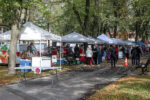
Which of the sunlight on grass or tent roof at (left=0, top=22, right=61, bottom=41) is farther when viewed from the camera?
tent roof at (left=0, top=22, right=61, bottom=41)

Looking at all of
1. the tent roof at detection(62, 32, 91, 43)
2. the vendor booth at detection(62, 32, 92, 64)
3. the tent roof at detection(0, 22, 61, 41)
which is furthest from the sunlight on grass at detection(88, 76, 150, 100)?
the tent roof at detection(62, 32, 91, 43)

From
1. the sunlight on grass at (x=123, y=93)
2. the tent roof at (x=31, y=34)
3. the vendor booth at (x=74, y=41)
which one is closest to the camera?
the sunlight on grass at (x=123, y=93)

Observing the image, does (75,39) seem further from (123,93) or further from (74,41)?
(123,93)

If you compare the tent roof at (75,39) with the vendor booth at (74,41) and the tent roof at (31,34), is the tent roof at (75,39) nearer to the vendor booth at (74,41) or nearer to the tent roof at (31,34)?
the vendor booth at (74,41)

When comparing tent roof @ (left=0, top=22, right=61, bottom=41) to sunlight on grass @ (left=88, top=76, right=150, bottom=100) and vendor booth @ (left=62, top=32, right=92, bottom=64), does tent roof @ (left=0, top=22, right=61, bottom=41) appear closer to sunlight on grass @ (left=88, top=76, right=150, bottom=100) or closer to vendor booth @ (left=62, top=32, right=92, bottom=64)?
vendor booth @ (left=62, top=32, right=92, bottom=64)

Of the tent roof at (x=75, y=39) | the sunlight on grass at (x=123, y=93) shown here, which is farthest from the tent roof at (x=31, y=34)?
the sunlight on grass at (x=123, y=93)

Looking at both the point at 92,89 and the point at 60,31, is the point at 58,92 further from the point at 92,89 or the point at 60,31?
the point at 60,31

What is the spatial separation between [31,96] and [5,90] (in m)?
1.72

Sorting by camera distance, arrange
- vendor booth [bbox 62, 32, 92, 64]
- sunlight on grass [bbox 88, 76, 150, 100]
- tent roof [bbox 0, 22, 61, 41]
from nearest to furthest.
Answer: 1. sunlight on grass [bbox 88, 76, 150, 100]
2. tent roof [bbox 0, 22, 61, 41]
3. vendor booth [bbox 62, 32, 92, 64]

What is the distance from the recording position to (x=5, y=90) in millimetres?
9523

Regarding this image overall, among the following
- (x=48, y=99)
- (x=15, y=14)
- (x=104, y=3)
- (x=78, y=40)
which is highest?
(x=104, y=3)

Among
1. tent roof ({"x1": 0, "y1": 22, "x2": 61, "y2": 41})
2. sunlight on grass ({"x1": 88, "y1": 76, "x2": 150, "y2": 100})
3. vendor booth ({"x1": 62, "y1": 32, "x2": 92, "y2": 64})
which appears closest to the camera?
sunlight on grass ({"x1": 88, "y1": 76, "x2": 150, "y2": 100})

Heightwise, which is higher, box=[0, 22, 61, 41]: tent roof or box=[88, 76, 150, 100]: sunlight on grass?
box=[0, 22, 61, 41]: tent roof

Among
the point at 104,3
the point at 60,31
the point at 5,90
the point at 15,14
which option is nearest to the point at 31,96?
the point at 5,90
